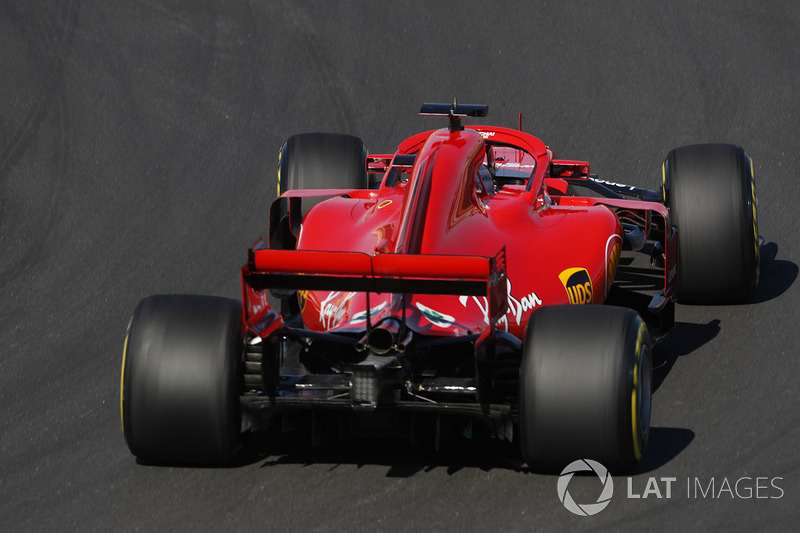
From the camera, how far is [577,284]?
32.6 ft

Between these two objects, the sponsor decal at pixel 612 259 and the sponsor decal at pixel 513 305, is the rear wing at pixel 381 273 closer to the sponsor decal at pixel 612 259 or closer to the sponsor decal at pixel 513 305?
the sponsor decal at pixel 513 305

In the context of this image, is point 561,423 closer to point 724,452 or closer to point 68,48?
point 724,452

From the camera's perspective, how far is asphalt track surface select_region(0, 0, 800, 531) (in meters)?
8.57

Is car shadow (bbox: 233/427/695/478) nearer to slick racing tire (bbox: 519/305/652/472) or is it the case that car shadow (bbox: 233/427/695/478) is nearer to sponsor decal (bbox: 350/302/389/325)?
slick racing tire (bbox: 519/305/652/472)

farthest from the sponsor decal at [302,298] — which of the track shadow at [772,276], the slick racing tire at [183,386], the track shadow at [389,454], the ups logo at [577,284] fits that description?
the track shadow at [772,276]

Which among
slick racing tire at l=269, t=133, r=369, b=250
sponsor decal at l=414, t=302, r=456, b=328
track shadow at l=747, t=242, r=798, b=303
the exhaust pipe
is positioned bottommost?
track shadow at l=747, t=242, r=798, b=303

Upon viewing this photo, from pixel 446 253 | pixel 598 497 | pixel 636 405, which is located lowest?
pixel 598 497

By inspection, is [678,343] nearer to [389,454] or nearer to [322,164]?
[389,454]

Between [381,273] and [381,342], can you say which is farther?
[381,342]

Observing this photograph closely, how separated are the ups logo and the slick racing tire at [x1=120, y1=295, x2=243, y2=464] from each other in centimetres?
229

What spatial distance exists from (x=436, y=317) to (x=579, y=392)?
A: 1.13m

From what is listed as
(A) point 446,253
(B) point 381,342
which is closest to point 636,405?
(B) point 381,342

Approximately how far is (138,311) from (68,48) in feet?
31.0

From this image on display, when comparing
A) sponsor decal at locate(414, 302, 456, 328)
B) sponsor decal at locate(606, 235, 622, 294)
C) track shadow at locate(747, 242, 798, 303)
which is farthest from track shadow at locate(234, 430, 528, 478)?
track shadow at locate(747, 242, 798, 303)
